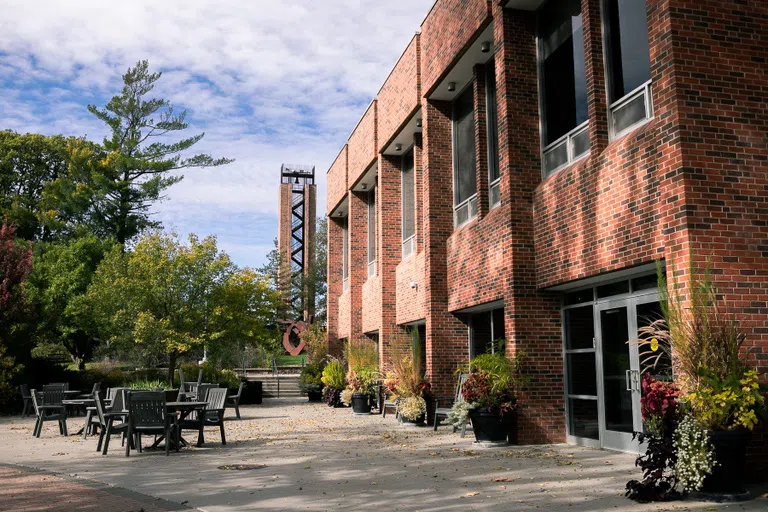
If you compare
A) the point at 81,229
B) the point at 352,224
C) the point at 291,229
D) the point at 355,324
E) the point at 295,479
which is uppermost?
the point at 291,229

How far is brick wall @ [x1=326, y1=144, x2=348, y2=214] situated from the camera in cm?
2714

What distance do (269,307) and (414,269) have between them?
9.64 m

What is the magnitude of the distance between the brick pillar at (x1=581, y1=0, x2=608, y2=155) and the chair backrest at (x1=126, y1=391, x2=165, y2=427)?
7.75 meters

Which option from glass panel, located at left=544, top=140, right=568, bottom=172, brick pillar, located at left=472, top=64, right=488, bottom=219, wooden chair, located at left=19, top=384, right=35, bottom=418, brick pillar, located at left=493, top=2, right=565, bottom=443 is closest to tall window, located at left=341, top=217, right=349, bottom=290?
wooden chair, located at left=19, top=384, right=35, bottom=418

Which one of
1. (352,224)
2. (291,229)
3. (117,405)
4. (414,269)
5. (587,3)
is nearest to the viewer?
(587,3)

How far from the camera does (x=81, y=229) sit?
1580 inches

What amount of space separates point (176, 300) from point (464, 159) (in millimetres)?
13545

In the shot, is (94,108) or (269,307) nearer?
(269,307)

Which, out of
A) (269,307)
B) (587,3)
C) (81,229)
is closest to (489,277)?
(587,3)

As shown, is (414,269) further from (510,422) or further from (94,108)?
(94,108)

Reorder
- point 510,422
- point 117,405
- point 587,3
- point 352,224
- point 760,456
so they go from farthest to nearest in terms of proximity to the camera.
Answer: point 352,224, point 117,405, point 510,422, point 587,3, point 760,456

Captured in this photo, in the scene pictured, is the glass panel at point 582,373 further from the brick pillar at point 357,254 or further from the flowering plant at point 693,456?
the brick pillar at point 357,254

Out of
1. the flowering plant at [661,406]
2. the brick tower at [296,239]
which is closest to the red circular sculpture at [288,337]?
the brick tower at [296,239]

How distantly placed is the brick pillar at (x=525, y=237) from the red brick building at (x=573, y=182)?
0.03 metres
